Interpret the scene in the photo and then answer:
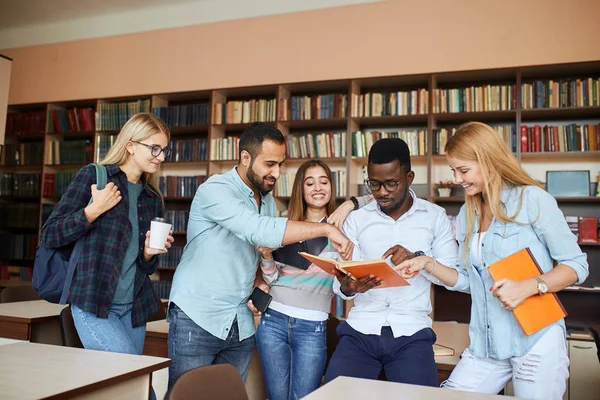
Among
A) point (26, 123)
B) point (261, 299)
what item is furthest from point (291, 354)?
point (26, 123)

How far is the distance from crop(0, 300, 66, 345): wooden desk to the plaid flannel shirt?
3.35 ft

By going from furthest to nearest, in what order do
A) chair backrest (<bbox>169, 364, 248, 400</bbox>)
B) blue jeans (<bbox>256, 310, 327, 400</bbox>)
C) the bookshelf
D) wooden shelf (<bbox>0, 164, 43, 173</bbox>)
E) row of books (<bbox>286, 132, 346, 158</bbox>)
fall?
wooden shelf (<bbox>0, 164, 43, 173</bbox>), row of books (<bbox>286, 132, 346, 158</bbox>), the bookshelf, blue jeans (<bbox>256, 310, 327, 400</bbox>), chair backrest (<bbox>169, 364, 248, 400</bbox>)

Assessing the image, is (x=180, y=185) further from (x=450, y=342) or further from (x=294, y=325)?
(x=450, y=342)

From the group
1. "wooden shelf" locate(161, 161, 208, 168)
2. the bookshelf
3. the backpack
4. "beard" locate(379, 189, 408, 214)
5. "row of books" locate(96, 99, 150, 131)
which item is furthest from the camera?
"row of books" locate(96, 99, 150, 131)

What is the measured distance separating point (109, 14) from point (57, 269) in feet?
17.5

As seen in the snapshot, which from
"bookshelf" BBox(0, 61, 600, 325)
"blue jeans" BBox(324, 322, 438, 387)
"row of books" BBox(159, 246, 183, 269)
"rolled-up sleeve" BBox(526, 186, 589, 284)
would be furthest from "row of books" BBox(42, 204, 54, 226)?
"rolled-up sleeve" BBox(526, 186, 589, 284)

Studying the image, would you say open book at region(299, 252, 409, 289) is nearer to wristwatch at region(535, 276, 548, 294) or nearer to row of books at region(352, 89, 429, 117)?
wristwatch at region(535, 276, 548, 294)

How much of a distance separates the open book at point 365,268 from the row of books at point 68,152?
16.7ft

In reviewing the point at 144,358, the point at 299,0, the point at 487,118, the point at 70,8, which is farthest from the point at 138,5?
the point at 144,358

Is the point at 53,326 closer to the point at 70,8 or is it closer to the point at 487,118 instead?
the point at 487,118

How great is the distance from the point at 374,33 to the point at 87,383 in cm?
453

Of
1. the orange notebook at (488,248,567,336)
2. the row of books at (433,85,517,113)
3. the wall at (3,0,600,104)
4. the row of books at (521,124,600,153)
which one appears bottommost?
the orange notebook at (488,248,567,336)

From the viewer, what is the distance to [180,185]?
19.2 ft

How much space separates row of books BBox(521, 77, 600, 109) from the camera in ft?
14.9
